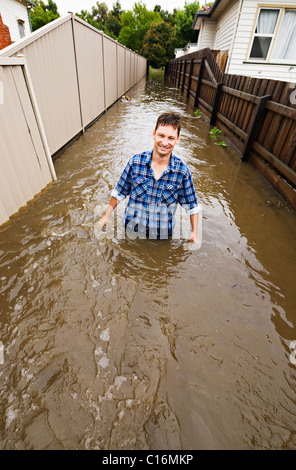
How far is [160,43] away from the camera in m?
38.8

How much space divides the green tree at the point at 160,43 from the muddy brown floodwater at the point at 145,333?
4627 centimetres

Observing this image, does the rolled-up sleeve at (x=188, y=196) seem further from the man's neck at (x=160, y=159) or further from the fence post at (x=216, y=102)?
the fence post at (x=216, y=102)

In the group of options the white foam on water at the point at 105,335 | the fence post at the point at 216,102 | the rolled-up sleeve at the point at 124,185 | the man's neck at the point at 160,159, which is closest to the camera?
the white foam on water at the point at 105,335

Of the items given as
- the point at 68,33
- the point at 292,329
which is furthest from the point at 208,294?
the point at 68,33

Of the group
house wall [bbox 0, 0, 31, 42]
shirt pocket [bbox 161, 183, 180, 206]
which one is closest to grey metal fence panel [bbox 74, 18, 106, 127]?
shirt pocket [bbox 161, 183, 180, 206]

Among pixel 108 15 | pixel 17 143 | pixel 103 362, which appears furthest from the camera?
pixel 108 15

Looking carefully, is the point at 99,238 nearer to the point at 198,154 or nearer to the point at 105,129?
the point at 198,154

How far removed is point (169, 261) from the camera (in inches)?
110

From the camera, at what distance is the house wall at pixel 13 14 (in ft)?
55.1

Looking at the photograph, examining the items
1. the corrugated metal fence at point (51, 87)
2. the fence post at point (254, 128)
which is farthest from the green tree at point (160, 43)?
the fence post at point (254, 128)

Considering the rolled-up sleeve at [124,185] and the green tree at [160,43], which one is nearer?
the rolled-up sleeve at [124,185]

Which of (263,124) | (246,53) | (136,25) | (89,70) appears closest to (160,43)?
(136,25)

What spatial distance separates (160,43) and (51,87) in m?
45.2

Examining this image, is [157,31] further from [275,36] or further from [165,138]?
[165,138]
